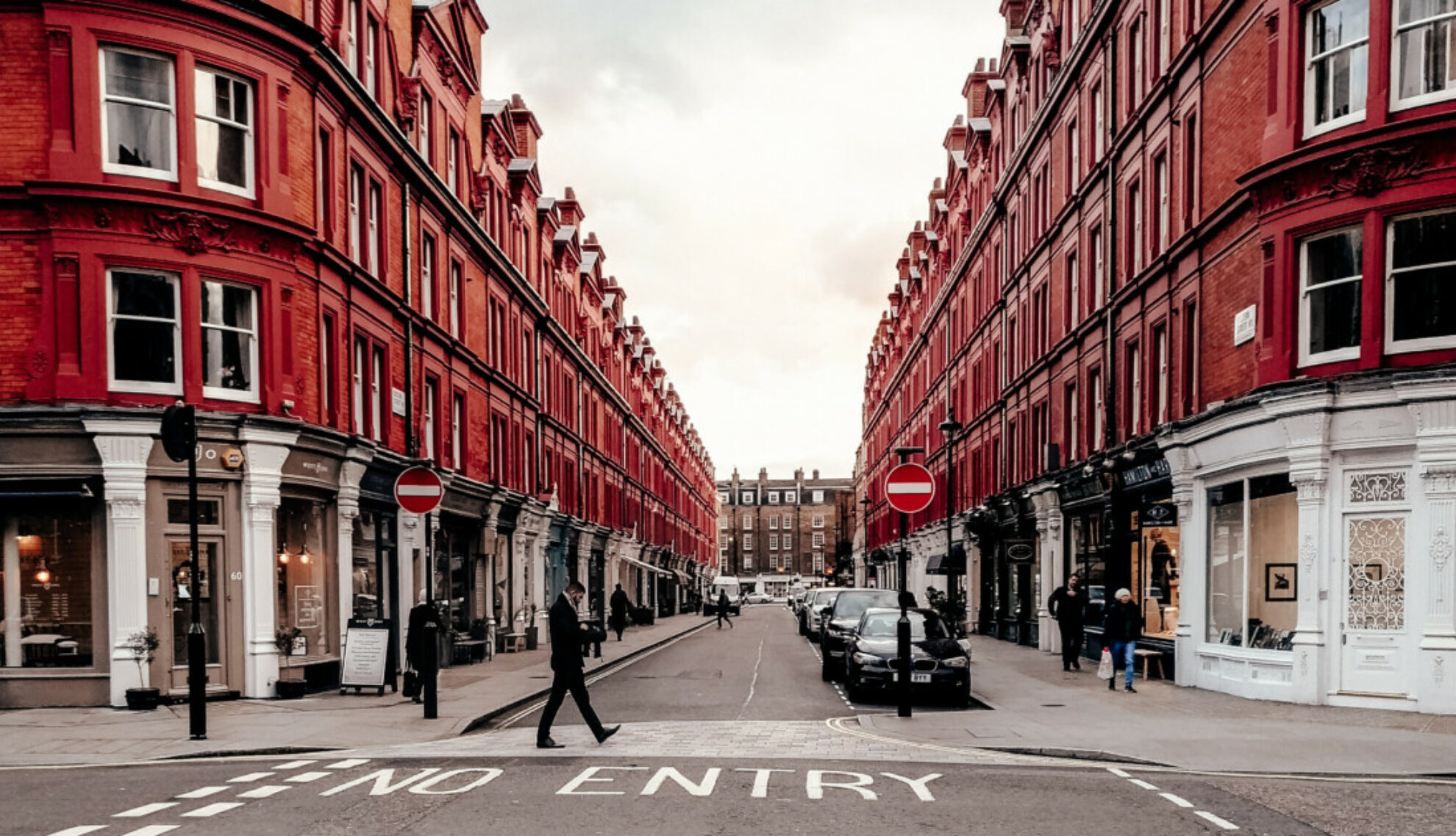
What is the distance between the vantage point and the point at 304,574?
20375 mm

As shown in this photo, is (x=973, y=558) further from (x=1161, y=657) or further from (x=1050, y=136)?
(x=1161, y=657)

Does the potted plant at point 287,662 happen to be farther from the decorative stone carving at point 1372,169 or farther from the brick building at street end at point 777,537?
the brick building at street end at point 777,537

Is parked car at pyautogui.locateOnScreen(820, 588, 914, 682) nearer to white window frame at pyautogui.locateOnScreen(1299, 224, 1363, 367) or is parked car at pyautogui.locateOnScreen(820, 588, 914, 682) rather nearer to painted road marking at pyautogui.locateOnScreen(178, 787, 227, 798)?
white window frame at pyautogui.locateOnScreen(1299, 224, 1363, 367)

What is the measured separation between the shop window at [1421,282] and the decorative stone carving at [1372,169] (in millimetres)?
571

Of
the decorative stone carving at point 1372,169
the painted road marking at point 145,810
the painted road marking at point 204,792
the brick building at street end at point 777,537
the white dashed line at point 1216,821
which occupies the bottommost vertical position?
the brick building at street end at point 777,537

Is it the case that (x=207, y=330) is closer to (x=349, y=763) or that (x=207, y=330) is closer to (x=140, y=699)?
(x=140, y=699)

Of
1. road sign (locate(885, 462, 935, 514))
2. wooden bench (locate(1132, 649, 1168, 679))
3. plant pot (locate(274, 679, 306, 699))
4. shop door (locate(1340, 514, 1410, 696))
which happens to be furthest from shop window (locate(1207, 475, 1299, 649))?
plant pot (locate(274, 679, 306, 699))

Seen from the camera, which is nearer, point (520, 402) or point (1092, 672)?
point (1092, 672)

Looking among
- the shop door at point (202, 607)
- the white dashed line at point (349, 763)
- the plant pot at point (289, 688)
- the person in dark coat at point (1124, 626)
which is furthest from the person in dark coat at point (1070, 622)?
the white dashed line at point (349, 763)

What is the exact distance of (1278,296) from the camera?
17438mm

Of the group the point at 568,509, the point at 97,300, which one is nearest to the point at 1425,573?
the point at 97,300

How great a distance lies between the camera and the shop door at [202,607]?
17.8 meters

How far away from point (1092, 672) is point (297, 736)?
50.1 ft

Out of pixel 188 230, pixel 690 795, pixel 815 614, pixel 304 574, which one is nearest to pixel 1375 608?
pixel 690 795
